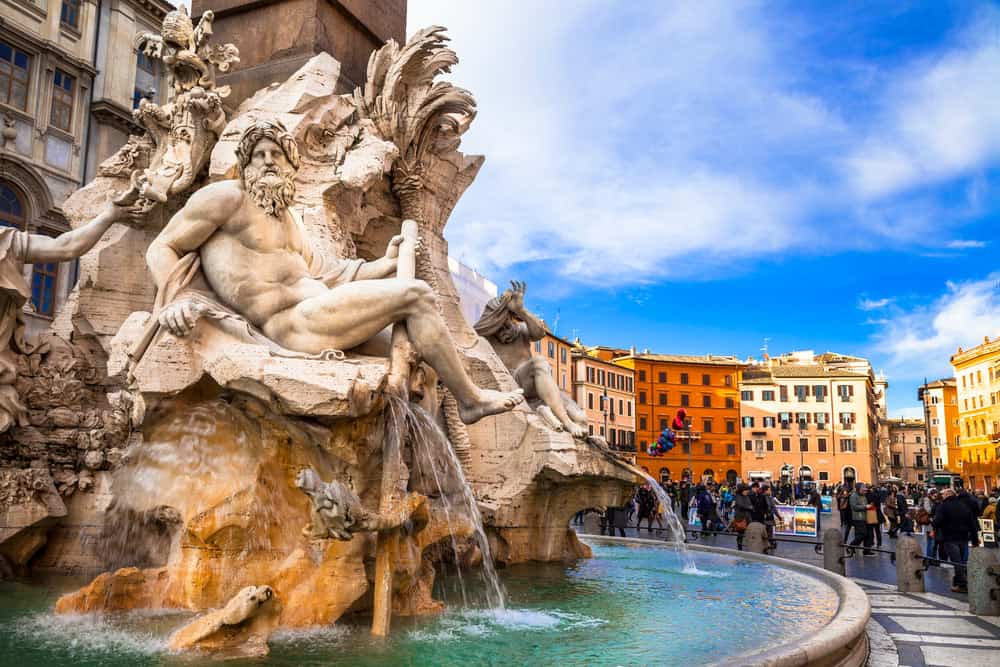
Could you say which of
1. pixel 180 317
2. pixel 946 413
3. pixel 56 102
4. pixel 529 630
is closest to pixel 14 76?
pixel 56 102

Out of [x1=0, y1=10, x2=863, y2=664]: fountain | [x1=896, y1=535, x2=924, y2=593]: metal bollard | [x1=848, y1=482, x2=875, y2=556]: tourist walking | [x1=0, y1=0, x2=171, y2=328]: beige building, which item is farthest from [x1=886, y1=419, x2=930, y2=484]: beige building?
[x1=0, y1=10, x2=863, y2=664]: fountain

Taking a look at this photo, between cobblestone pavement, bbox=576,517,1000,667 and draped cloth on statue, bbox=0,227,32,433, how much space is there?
722 centimetres

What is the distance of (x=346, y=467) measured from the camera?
213 inches

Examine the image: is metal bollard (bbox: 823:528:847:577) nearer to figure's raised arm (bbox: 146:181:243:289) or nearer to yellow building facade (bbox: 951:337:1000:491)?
figure's raised arm (bbox: 146:181:243:289)

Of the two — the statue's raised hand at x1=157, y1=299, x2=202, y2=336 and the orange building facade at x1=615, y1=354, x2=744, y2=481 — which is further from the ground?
the orange building facade at x1=615, y1=354, x2=744, y2=481

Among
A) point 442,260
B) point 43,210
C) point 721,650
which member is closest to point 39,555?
point 442,260

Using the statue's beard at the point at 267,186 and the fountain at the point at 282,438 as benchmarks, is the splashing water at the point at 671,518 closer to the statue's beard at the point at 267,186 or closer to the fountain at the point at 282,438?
the fountain at the point at 282,438

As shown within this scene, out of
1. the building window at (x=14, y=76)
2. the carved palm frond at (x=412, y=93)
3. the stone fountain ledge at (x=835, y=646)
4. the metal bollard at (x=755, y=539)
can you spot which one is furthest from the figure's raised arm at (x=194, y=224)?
the building window at (x=14, y=76)

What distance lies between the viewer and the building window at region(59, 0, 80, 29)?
80.6 ft

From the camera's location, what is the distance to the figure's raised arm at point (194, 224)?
5.44m

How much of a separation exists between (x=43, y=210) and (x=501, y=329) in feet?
59.0

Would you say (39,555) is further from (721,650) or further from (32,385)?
(721,650)

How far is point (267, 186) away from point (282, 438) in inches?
68.7

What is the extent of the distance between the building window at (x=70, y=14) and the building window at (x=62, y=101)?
177 centimetres
